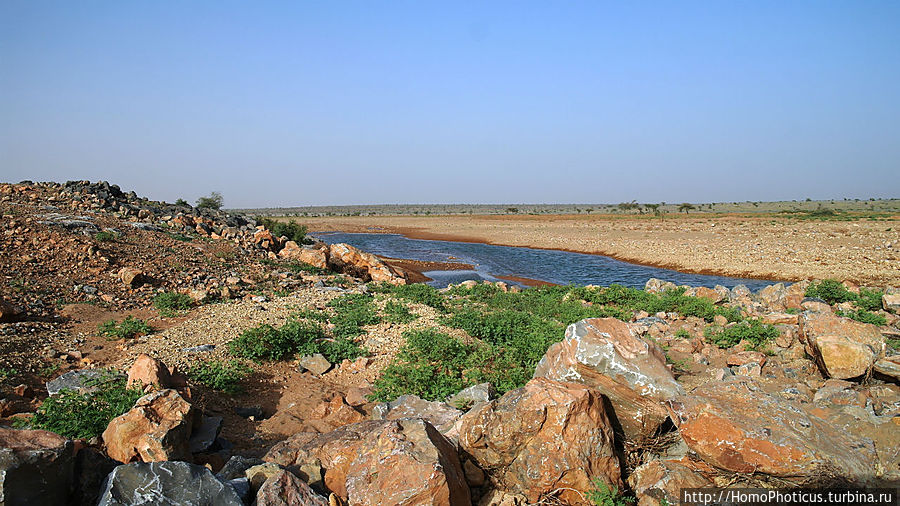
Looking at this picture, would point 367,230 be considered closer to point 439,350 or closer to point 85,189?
point 85,189

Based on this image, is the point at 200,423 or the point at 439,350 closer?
the point at 200,423

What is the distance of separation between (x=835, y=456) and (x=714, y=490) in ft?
2.83

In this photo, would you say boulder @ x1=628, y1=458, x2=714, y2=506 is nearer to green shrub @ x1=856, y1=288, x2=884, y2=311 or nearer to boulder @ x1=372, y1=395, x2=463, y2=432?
boulder @ x1=372, y1=395, x2=463, y2=432

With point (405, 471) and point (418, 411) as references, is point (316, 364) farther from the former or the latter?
point (405, 471)

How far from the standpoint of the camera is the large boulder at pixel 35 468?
293cm

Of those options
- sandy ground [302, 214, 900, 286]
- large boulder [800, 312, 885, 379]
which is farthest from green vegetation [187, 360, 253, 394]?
sandy ground [302, 214, 900, 286]

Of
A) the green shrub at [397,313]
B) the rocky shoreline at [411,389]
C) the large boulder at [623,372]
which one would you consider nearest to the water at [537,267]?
the green shrub at [397,313]

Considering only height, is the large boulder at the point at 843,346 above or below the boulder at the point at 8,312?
below

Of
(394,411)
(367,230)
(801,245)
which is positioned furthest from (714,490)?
(367,230)

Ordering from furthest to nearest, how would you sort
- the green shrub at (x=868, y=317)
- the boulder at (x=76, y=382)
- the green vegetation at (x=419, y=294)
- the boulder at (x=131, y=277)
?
the green vegetation at (x=419, y=294) < the boulder at (x=131, y=277) < the green shrub at (x=868, y=317) < the boulder at (x=76, y=382)

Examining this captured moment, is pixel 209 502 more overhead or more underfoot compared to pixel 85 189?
more underfoot

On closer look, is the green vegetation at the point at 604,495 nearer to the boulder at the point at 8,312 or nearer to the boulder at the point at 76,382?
the boulder at the point at 76,382

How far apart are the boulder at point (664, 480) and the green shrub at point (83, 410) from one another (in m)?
4.68

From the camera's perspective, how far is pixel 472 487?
4062 millimetres
